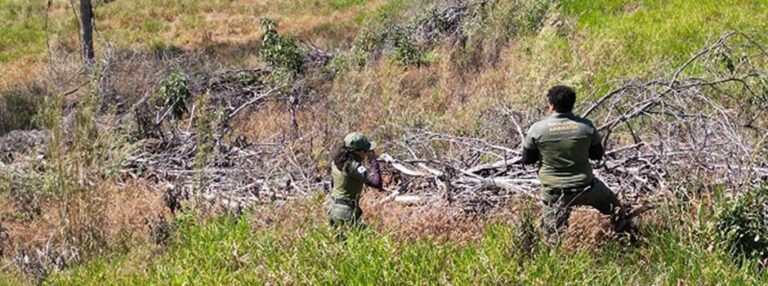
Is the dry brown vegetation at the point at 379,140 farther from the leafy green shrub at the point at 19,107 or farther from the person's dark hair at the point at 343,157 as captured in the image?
the leafy green shrub at the point at 19,107

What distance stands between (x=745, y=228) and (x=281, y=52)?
7.47m

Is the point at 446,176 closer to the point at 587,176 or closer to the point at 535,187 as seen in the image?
the point at 535,187

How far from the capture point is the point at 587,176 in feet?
15.4

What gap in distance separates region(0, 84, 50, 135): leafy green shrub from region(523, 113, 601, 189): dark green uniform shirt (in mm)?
7570

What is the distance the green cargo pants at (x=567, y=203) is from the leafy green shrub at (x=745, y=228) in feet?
2.06

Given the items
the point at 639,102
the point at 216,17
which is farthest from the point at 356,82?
the point at 216,17

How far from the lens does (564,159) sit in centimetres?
465

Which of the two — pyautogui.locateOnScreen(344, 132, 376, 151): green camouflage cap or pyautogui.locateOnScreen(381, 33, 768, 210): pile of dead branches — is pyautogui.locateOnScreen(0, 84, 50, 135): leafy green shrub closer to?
pyautogui.locateOnScreen(381, 33, 768, 210): pile of dead branches

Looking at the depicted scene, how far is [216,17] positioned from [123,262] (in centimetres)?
1572

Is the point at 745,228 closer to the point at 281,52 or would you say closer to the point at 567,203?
the point at 567,203

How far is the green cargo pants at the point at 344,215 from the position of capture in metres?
5.03

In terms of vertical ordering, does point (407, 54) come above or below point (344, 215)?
below

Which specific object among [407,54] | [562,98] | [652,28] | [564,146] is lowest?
[407,54]

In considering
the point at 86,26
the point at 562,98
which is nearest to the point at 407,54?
the point at 86,26
